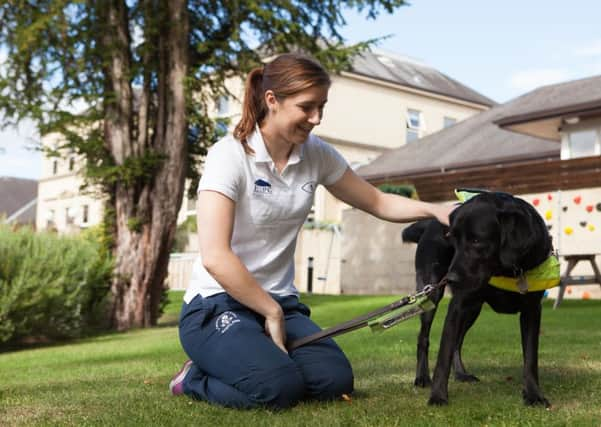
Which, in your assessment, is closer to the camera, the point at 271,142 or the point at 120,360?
the point at 271,142

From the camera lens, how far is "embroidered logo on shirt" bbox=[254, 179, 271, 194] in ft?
12.6

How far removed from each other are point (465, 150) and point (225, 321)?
71.8ft

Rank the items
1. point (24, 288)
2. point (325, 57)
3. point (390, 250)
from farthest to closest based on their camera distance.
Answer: point (390, 250)
point (325, 57)
point (24, 288)

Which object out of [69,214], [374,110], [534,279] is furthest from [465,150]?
[69,214]

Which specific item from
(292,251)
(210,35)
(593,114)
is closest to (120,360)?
(292,251)

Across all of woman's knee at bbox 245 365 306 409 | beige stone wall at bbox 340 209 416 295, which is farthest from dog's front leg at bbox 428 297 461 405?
beige stone wall at bbox 340 209 416 295

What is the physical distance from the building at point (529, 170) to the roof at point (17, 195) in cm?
3742

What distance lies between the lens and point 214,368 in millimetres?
3775

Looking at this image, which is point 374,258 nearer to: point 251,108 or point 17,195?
point 251,108

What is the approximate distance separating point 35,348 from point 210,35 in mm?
5512

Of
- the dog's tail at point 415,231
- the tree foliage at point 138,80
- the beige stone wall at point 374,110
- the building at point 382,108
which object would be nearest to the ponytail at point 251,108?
the dog's tail at point 415,231

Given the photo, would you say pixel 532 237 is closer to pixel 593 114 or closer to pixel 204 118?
pixel 204 118

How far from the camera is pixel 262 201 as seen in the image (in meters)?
3.87

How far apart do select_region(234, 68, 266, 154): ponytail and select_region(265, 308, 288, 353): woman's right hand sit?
0.79m
